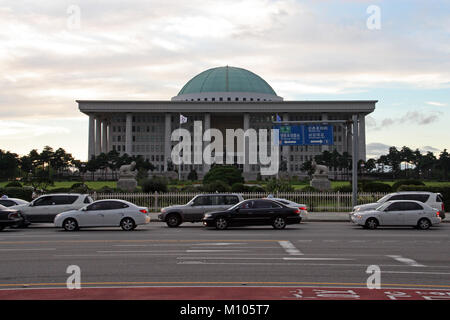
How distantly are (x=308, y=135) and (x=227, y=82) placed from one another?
108 metres

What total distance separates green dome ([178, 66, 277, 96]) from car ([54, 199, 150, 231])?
12159 centimetres

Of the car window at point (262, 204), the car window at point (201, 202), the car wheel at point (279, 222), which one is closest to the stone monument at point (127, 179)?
the car window at point (201, 202)

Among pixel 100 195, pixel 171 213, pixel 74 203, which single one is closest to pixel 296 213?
pixel 171 213

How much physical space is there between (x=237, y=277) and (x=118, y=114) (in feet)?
437

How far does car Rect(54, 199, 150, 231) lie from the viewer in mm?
23984

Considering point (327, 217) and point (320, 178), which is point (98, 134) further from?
point (327, 217)

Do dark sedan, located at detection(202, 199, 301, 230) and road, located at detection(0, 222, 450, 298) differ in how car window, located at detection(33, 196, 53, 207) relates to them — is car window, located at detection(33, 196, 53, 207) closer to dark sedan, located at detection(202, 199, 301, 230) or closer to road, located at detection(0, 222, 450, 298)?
road, located at detection(0, 222, 450, 298)

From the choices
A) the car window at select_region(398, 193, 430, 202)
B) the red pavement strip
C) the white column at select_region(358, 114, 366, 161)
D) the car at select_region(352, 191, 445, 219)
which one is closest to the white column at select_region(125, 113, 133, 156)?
the white column at select_region(358, 114, 366, 161)

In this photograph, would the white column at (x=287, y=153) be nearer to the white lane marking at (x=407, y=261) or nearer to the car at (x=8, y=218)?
the car at (x=8, y=218)

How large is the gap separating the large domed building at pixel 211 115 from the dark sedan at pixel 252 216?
106 m

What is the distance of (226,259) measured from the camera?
46.7ft
